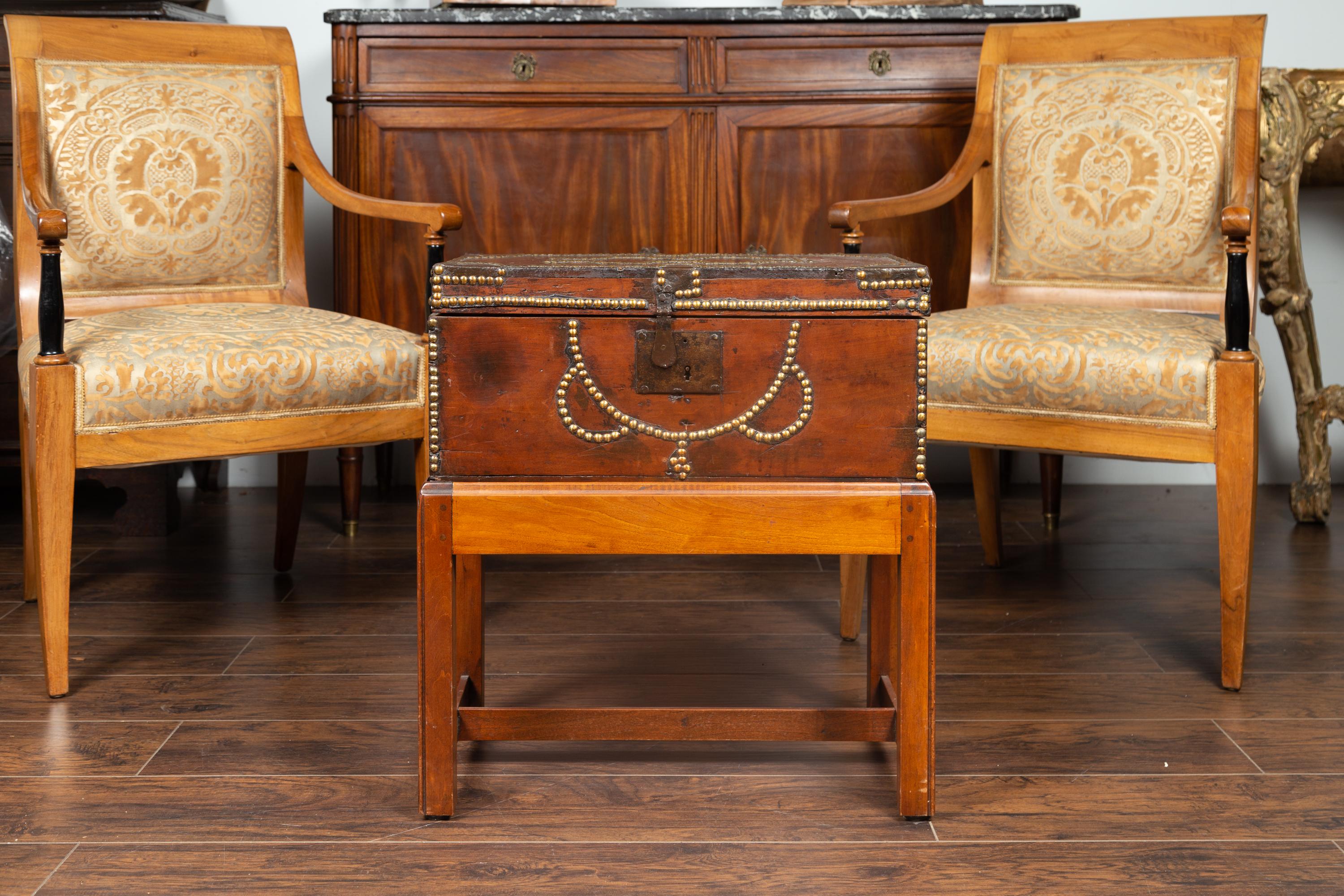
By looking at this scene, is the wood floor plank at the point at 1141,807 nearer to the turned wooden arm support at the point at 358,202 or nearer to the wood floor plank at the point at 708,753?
the wood floor plank at the point at 708,753

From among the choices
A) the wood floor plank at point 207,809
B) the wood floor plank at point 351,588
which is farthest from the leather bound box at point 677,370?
the wood floor plank at point 351,588

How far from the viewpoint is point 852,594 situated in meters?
2.17

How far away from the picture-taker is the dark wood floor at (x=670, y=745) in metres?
1.42

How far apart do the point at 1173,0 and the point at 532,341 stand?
8.42 feet

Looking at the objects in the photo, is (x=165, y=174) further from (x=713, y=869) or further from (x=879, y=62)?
(x=713, y=869)

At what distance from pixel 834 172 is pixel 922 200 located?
528mm

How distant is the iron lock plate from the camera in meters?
1.46

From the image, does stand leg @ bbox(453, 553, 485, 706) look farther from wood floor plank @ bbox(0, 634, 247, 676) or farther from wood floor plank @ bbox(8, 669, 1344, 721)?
wood floor plank @ bbox(0, 634, 247, 676)

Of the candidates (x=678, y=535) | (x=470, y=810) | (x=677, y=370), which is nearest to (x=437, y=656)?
(x=470, y=810)

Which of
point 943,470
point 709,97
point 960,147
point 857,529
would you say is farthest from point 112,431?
point 943,470

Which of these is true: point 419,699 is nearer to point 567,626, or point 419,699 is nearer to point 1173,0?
point 567,626

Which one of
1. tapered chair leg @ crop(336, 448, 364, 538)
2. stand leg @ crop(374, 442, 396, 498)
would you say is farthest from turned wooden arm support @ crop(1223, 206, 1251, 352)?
stand leg @ crop(374, 442, 396, 498)

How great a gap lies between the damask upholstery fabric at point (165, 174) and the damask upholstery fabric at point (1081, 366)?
1257mm

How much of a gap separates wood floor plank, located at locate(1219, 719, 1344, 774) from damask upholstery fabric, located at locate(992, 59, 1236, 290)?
0.88m
